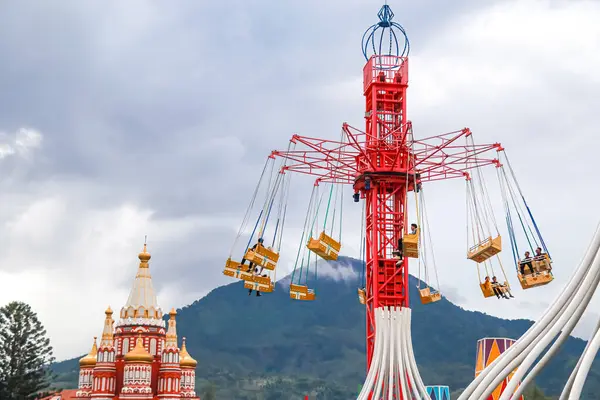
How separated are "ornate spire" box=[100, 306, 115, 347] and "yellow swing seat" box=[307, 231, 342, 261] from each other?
64.1 ft

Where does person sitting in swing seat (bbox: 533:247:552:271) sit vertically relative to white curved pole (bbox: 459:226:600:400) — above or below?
above

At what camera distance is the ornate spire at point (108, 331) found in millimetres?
51447

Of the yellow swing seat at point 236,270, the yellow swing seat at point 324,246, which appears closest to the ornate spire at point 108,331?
the yellow swing seat at point 236,270

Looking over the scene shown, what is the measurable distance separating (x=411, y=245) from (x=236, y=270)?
7908mm

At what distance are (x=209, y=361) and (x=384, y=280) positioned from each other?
5330 inches

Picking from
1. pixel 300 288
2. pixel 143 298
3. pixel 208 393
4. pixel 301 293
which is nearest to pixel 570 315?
pixel 300 288

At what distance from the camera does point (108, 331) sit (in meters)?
52.2

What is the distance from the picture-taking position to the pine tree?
5919 cm

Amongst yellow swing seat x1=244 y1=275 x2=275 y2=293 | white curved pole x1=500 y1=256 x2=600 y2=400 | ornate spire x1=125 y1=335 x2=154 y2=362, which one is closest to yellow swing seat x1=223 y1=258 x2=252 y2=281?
yellow swing seat x1=244 y1=275 x2=275 y2=293

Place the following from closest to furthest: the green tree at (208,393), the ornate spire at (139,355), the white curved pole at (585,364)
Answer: the white curved pole at (585,364)
the ornate spire at (139,355)
the green tree at (208,393)

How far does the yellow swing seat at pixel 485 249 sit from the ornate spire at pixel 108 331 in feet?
81.2

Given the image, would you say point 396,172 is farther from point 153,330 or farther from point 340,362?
point 340,362

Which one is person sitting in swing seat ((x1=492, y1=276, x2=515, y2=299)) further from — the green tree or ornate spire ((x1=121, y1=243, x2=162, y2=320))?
the green tree

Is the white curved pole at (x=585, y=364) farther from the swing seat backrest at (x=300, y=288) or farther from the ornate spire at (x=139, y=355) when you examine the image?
the ornate spire at (x=139, y=355)
